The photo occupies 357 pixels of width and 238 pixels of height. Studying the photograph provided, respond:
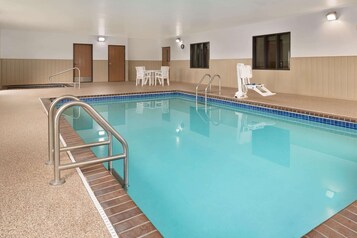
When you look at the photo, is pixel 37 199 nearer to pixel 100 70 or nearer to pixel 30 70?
pixel 30 70

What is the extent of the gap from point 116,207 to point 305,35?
7467mm

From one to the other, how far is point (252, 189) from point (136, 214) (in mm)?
1405

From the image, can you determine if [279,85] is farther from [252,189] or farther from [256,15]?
[252,189]

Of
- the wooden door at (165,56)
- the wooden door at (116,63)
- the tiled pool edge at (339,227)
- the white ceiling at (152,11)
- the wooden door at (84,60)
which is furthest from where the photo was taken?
the wooden door at (165,56)

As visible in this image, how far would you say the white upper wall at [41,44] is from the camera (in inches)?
434

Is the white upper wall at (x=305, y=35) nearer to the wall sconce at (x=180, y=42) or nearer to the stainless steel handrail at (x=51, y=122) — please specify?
the wall sconce at (x=180, y=42)

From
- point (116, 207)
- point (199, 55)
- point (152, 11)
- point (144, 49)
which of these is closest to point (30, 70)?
point (144, 49)

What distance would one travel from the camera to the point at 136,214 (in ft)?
5.92

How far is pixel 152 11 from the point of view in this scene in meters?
6.92

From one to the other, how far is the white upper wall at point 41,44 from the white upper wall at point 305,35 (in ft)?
18.1

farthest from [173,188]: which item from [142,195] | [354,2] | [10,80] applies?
[10,80]

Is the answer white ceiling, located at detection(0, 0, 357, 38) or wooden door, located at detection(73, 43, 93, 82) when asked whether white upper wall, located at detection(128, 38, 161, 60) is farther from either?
white ceiling, located at detection(0, 0, 357, 38)

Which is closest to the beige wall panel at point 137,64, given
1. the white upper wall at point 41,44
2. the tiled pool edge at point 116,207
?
the white upper wall at point 41,44

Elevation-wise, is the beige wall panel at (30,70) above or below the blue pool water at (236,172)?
above
